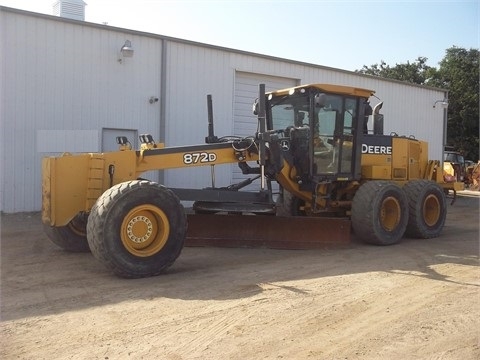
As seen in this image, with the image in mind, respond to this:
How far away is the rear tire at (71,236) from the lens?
302 inches

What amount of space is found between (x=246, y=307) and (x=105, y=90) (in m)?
8.97

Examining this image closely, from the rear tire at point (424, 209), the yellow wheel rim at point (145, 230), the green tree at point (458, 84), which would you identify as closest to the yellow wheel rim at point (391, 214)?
the rear tire at point (424, 209)

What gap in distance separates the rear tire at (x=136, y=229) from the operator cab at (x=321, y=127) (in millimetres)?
2844

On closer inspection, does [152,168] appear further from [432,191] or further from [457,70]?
[457,70]

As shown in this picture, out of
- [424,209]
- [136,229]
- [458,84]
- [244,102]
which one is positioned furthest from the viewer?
[458,84]

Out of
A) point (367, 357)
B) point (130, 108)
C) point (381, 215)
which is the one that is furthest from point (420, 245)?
point (130, 108)

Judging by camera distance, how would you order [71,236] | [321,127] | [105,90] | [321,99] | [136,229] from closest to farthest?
1. [136,229]
2. [71,236]
3. [321,99]
4. [321,127]
5. [105,90]

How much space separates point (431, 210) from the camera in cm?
1025

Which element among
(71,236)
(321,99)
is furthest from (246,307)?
(321,99)

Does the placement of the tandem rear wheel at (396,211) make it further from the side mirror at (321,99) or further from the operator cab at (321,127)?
the side mirror at (321,99)

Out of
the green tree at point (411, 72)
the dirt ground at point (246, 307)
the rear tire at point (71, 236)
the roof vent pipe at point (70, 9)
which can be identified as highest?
the green tree at point (411, 72)

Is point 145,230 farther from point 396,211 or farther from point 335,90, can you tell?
point 396,211

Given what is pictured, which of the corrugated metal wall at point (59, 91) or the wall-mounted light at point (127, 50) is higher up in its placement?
the wall-mounted light at point (127, 50)

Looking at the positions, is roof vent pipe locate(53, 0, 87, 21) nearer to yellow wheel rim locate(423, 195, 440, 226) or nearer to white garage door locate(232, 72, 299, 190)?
white garage door locate(232, 72, 299, 190)
